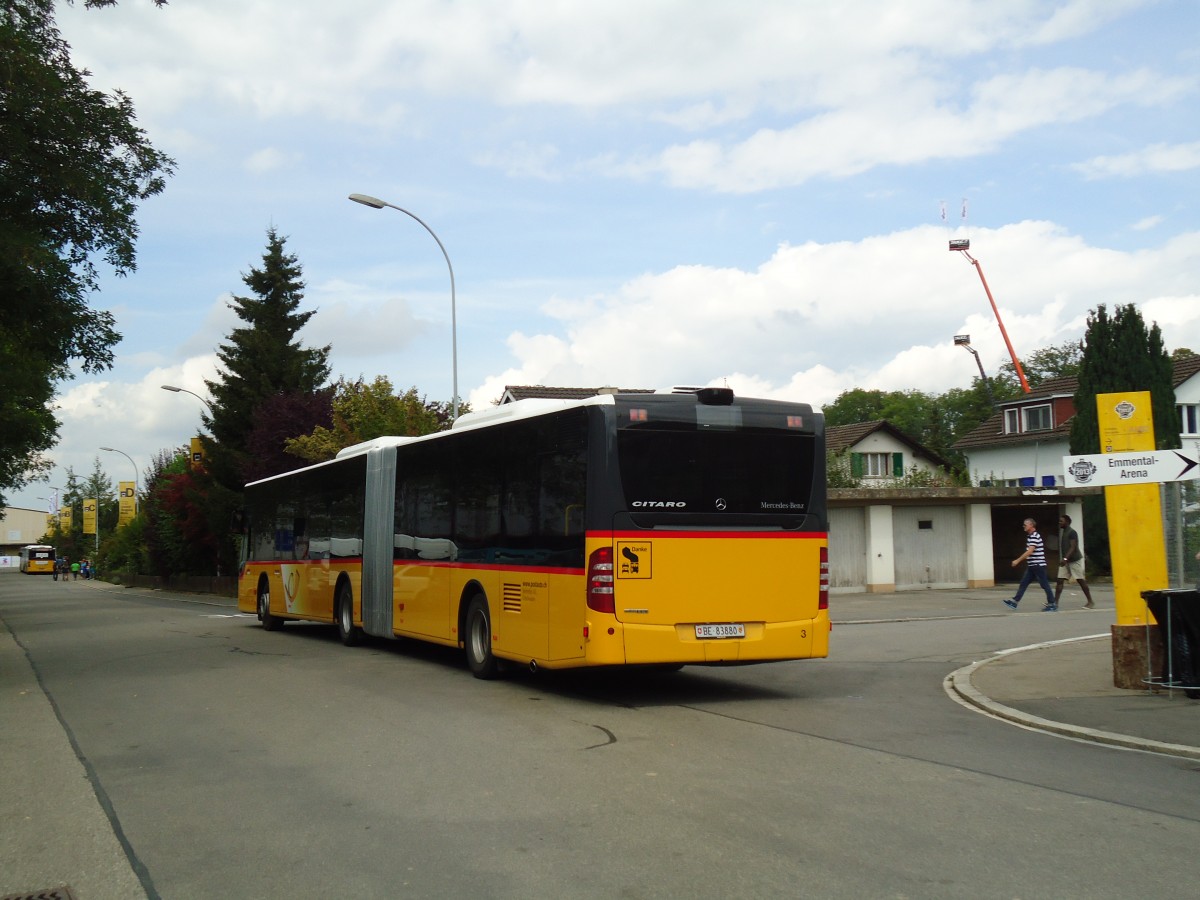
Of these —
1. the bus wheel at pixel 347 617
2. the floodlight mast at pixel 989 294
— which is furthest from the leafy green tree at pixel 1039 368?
the bus wheel at pixel 347 617

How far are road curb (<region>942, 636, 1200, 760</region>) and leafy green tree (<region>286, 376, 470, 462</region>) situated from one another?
20.8 m

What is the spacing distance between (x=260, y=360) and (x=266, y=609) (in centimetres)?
2705

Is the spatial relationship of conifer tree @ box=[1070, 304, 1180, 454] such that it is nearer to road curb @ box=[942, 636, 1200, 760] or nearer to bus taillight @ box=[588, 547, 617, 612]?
road curb @ box=[942, 636, 1200, 760]

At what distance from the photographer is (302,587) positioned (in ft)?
68.5

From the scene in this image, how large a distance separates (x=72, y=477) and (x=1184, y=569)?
165452 millimetres

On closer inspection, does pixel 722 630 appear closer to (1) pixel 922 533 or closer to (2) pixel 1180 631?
(2) pixel 1180 631

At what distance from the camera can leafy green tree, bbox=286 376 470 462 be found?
31812 mm

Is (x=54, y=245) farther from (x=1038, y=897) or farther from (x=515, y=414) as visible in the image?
(x=1038, y=897)

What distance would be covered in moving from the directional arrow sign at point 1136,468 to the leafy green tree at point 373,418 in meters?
22.8

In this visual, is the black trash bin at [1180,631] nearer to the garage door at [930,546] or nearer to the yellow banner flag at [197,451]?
the garage door at [930,546]

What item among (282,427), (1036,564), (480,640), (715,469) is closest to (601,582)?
(715,469)

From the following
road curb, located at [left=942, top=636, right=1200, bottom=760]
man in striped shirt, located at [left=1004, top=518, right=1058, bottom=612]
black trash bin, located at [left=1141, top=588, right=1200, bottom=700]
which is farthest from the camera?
Answer: man in striped shirt, located at [left=1004, top=518, right=1058, bottom=612]

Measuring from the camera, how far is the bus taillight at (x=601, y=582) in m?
10.6

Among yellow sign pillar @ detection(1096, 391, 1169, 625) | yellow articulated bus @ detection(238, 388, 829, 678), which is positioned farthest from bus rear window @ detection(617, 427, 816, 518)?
yellow sign pillar @ detection(1096, 391, 1169, 625)
